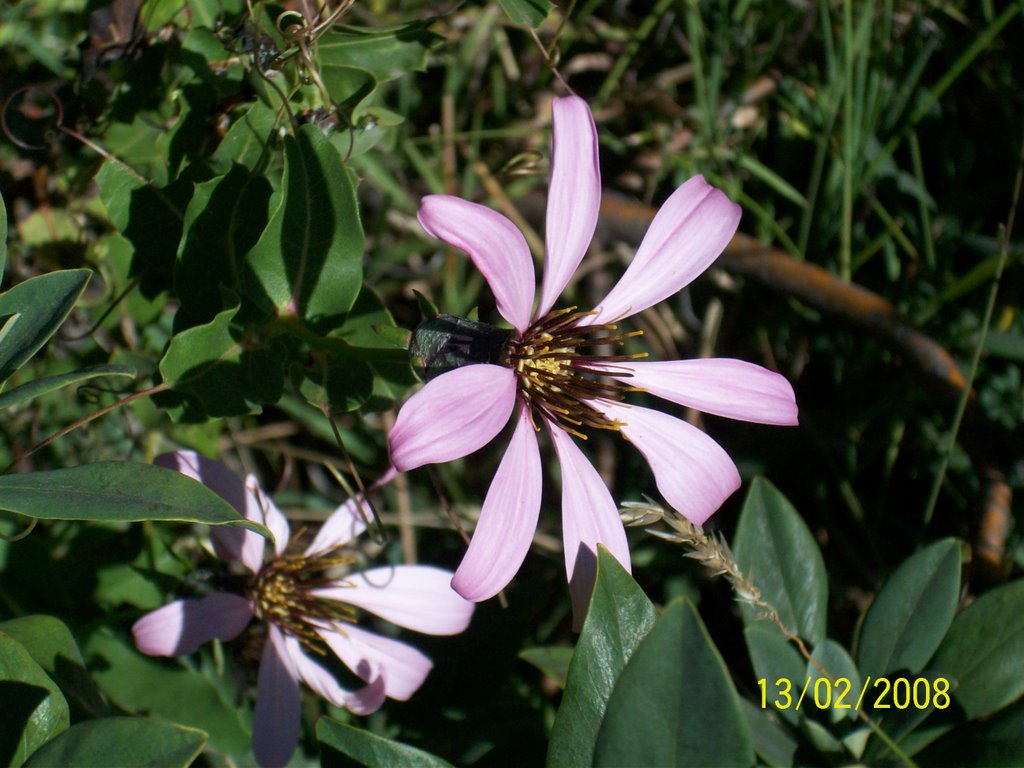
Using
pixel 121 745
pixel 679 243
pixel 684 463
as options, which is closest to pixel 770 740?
pixel 684 463

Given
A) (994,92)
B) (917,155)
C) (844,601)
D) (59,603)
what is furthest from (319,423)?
(994,92)

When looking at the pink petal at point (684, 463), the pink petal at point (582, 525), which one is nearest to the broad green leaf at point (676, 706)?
the pink petal at point (582, 525)

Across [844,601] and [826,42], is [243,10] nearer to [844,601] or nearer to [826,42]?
[826,42]

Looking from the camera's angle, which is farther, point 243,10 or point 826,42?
point 826,42

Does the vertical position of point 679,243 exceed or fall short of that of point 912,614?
it exceeds it

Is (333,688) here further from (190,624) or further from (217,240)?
(217,240)

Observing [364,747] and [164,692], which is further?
[164,692]

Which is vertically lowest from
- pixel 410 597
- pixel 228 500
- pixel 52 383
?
pixel 410 597
